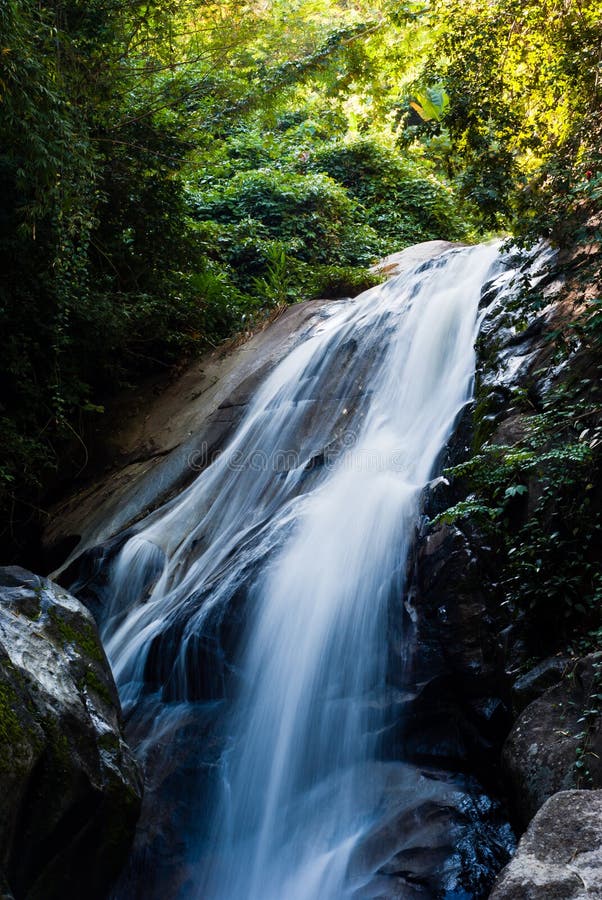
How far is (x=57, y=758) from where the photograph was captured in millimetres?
3389

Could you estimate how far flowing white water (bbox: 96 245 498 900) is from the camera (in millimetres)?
4301

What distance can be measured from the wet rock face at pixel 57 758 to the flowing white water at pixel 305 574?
2.43 ft

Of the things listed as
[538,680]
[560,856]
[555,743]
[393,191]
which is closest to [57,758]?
[560,856]

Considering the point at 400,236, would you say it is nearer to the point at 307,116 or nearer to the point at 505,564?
the point at 307,116

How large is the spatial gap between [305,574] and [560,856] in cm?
316

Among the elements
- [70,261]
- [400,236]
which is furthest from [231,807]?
[400,236]

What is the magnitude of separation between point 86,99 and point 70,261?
1.69 meters

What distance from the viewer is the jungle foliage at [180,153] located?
20.3 feet

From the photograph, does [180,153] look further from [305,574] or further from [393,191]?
[393,191]

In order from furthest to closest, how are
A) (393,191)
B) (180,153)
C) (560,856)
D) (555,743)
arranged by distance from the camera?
(393,191) → (180,153) → (555,743) → (560,856)

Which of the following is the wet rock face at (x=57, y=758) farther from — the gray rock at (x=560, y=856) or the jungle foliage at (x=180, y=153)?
the jungle foliage at (x=180, y=153)

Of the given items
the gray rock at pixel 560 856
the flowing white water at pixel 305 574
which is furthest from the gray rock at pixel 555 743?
the flowing white water at pixel 305 574

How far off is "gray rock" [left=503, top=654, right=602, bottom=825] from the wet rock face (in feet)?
6.55

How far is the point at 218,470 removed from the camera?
795 cm
